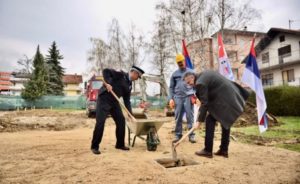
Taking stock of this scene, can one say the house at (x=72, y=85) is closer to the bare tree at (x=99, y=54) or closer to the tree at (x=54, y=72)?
the tree at (x=54, y=72)

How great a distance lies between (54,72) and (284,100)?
38546mm

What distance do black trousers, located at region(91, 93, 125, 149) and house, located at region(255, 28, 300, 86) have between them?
28128 millimetres

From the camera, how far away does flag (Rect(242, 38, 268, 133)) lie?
21.0 feet

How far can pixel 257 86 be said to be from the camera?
671 centimetres

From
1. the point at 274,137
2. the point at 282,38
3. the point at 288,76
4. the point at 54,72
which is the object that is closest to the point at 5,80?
the point at 54,72

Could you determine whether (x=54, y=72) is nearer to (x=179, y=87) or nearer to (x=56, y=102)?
(x=56, y=102)

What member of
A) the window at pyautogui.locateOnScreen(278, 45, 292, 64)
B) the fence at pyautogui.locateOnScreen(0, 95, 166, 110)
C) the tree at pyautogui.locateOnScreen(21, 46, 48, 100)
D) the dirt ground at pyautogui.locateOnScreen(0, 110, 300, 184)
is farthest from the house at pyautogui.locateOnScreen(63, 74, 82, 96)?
the dirt ground at pyautogui.locateOnScreen(0, 110, 300, 184)

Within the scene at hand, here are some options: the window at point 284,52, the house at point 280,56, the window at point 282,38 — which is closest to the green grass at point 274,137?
the house at point 280,56

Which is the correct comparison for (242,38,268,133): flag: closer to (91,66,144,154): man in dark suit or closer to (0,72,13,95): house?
(91,66,144,154): man in dark suit

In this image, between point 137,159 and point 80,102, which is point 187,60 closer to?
point 137,159

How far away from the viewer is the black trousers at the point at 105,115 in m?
4.42

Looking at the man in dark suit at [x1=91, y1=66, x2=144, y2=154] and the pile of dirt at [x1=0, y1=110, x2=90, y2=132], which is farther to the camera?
the pile of dirt at [x1=0, y1=110, x2=90, y2=132]

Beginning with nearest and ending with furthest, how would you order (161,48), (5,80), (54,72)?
(161,48) → (54,72) → (5,80)

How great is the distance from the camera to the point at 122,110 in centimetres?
504
